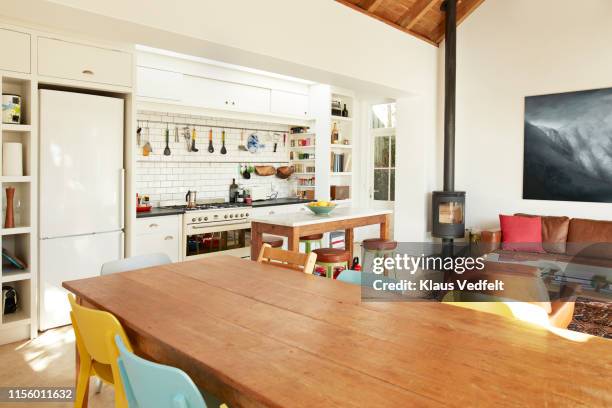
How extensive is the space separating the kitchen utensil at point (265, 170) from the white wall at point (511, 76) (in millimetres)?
2936

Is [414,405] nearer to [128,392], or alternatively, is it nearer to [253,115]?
[128,392]

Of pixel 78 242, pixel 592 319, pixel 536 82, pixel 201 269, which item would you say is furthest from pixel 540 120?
pixel 78 242

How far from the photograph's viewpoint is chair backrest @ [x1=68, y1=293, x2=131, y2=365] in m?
1.69

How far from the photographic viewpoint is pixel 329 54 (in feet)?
16.5

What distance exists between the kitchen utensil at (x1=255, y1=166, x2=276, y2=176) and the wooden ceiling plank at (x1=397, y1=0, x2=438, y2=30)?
9.21ft

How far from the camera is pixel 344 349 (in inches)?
60.2

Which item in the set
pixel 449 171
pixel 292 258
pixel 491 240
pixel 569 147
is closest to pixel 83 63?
pixel 292 258

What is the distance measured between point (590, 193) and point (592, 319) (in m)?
2.31

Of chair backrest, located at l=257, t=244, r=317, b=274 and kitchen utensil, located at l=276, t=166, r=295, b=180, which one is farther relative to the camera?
kitchen utensil, located at l=276, t=166, r=295, b=180

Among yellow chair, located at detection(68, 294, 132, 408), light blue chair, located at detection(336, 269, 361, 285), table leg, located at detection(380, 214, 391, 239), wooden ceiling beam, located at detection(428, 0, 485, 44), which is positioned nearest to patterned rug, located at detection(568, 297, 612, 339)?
table leg, located at detection(380, 214, 391, 239)

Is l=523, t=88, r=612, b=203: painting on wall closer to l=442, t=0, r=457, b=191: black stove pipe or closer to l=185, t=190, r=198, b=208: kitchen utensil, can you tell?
l=442, t=0, r=457, b=191: black stove pipe

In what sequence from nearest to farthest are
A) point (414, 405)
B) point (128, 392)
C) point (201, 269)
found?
point (414, 405), point (128, 392), point (201, 269)

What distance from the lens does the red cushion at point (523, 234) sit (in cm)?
577

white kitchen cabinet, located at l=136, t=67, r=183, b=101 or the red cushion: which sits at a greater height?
white kitchen cabinet, located at l=136, t=67, r=183, b=101
